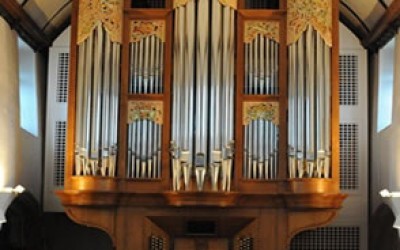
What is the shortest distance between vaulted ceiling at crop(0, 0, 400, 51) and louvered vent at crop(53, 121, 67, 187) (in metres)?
1.44

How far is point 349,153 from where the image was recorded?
1514 centimetres

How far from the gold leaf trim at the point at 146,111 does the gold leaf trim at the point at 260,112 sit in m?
1.16

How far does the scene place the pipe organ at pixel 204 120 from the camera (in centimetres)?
1265

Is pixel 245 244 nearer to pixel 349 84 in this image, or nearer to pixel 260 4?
pixel 349 84

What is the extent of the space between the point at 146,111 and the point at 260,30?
1.96 metres

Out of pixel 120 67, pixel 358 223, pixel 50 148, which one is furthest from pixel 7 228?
pixel 358 223

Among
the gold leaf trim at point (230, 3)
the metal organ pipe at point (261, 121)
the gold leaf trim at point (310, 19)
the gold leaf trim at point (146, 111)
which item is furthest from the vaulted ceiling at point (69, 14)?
the gold leaf trim at point (146, 111)

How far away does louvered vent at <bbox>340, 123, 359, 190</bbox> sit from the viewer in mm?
15117

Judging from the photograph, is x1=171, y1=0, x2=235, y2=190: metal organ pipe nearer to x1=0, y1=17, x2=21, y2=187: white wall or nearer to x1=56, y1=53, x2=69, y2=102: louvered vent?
x1=0, y1=17, x2=21, y2=187: white wall

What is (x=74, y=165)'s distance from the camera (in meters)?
12.8

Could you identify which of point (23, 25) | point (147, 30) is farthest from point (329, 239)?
point (23, 25)

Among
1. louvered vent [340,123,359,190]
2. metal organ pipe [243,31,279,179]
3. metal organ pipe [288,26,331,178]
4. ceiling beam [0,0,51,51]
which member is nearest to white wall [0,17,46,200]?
ceiling beam [0,0,51,51]

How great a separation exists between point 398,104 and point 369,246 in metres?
3.02

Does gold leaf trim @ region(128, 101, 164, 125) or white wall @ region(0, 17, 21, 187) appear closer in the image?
white wall @ region(0, 17, 21, 187)
